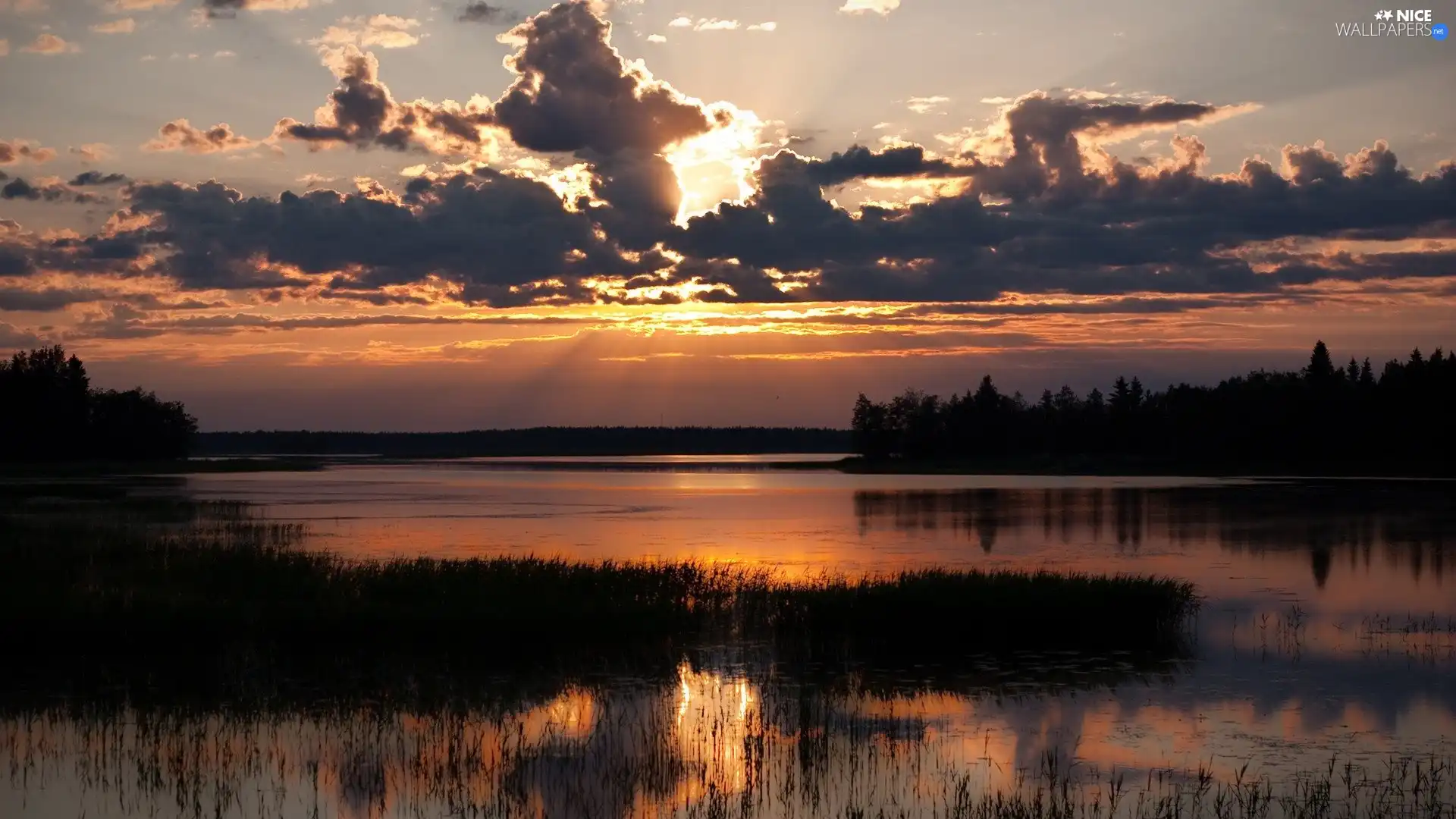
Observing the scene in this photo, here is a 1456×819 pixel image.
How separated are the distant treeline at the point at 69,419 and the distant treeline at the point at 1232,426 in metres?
105

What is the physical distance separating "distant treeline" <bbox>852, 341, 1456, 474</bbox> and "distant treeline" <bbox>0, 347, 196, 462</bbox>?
344 ft

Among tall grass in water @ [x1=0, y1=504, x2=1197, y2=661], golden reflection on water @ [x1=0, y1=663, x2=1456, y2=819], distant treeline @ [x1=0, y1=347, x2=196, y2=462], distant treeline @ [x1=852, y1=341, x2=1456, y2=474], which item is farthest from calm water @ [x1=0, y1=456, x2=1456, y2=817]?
distant treeline @ [x1=0, y1=347, x2=196, y2=462]

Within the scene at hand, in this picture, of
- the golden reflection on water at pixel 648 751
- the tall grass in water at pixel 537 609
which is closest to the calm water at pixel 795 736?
the golden reflection on water at pixel 648 751

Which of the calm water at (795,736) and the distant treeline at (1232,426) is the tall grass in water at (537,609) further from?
the distant treeline at (1232,426)

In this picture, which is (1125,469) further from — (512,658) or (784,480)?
(512,658)

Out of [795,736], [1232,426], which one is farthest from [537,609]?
[1232,426]

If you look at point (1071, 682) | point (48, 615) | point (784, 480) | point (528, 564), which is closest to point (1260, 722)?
point (1071, 682)

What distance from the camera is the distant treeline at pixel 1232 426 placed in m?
118

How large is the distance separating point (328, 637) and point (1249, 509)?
59.4 m

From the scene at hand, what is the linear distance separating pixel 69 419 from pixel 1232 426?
433 feet

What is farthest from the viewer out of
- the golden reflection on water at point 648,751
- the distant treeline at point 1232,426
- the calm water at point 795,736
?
the distant treeline at point 1232,426

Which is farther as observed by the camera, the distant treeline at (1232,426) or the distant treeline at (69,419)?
the distant treeline at (69,419)

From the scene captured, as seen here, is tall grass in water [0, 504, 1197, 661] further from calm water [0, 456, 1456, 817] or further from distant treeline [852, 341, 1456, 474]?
distant treeline [852, 341, 1456, 474]

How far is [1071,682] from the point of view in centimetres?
2217
